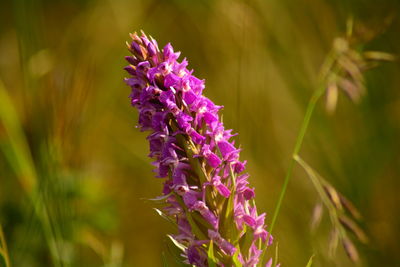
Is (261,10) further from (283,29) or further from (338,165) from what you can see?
(338,165)

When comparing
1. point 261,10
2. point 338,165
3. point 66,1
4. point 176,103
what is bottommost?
point 338,165

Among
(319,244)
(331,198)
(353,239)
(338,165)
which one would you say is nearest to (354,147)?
(338,165)

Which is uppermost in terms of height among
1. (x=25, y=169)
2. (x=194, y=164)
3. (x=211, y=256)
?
(x=25, y=169)

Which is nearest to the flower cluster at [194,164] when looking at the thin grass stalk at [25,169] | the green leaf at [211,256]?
the green leaf at [211,256]

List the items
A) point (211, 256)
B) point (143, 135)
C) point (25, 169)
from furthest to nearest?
point (143, 135) → point (25, 169) → point (211, 256)

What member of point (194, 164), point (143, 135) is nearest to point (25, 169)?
point (194, 164)

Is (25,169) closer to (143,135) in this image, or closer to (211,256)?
(211,256)

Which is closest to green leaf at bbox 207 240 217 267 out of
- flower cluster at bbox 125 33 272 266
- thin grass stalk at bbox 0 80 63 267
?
flower cluster at bbox 125 33 272 266
